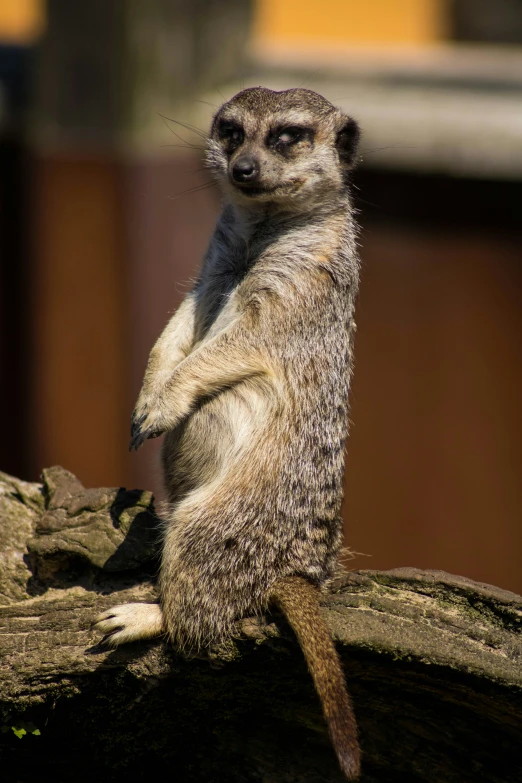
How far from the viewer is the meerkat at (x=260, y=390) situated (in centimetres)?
314

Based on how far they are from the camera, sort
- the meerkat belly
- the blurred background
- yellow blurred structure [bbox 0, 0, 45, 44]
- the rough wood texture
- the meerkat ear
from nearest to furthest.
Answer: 1. the rough wood texture
2. the meerkat belly
3. the meerkat ear
4. the blurred background
5. yellow blurred structure [bbox 0, 0, 45, 44]

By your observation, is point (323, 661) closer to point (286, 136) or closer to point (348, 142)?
point (286, 136)

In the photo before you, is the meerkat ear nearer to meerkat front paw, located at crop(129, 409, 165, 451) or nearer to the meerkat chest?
the meerkat chest

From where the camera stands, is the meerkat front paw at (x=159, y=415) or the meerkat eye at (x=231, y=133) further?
the meerkat eye at (x=231, y=133)

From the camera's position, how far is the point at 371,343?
711 cm

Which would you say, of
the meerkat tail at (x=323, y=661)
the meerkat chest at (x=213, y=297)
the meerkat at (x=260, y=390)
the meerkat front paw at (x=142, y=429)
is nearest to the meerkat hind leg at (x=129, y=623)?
the meerkat at (x=260, y=390)

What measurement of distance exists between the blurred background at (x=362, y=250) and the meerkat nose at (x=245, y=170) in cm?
361

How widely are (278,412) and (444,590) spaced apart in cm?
78

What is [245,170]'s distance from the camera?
333 cm

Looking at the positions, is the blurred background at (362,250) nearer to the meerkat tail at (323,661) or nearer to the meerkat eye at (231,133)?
the meerkat eye at (231,133)

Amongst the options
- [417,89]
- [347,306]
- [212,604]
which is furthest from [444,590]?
[417,89]

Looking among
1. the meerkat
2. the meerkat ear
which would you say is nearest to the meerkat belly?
the meerkat

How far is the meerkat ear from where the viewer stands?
3.70 m

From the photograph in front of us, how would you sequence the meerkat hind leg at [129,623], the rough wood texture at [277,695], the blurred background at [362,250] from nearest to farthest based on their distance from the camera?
the rough wood texture at [277,695]
the meerkat hind leg at [129,623]
the blurred background at [362,250]
